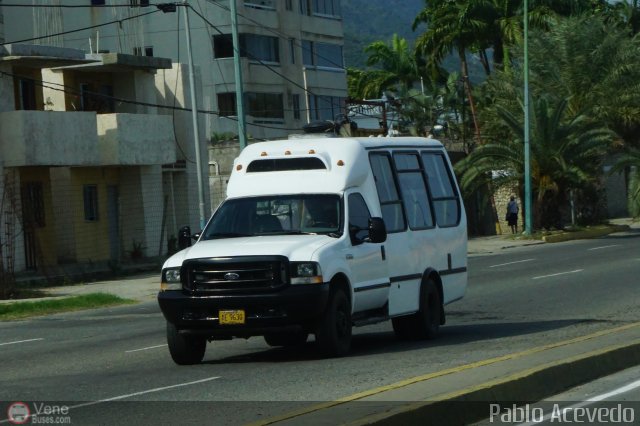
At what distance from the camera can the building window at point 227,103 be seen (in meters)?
62.6

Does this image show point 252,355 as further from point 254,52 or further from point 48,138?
point 254,52

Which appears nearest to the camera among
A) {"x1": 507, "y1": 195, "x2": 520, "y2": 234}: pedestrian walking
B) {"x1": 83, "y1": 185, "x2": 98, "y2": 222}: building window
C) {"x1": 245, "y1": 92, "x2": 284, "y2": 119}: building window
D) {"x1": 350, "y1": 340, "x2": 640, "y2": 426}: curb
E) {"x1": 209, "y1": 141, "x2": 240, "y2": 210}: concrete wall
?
{"x1": 350, "y1": 340, "x2": 640, "y2": 426}: curb

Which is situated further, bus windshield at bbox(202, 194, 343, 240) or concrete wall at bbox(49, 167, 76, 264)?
concrete wall at bbox(49, 167, 76, 264)

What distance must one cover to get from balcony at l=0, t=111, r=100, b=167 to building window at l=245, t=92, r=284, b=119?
24.3 meters

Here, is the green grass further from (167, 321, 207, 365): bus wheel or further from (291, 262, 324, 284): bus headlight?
(291, 262, 324, 284): bus headlight

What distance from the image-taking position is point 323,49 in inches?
2677

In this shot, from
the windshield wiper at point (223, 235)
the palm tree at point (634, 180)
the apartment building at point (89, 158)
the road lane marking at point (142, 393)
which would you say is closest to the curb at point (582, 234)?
the palm tree at point (634, 180)

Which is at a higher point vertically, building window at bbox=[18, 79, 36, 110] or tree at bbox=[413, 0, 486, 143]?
tree at bbox=[413, 0, 486, 143]

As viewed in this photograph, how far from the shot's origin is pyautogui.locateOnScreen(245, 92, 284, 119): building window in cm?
6244

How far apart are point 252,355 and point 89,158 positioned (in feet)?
78.1

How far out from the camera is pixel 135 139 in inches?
1587

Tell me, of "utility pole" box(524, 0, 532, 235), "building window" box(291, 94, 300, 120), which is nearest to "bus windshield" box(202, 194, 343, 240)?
"utility pole" box(524, 0, 532, 235)

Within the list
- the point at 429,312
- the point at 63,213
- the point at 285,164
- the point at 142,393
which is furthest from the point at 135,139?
the point at 142,393

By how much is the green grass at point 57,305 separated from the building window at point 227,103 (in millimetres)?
34321
